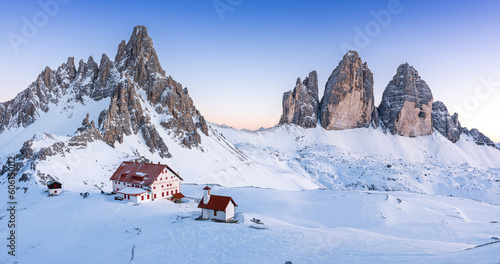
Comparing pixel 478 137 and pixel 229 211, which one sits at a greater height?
pixel 478 137

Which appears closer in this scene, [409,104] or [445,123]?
[409,104]

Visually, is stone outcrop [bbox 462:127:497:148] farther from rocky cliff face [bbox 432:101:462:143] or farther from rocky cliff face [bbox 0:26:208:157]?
rocky cliff face [bbox 0:26:208:157]

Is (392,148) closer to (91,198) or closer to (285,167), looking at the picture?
(285,167)

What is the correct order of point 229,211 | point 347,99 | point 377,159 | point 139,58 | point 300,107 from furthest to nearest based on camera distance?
point 300,107 → point 347,99 → point 377,159 → point 139,58 → point 229,211

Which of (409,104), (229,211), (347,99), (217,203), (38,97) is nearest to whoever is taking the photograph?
(217,203)

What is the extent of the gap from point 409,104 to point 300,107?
75749 mm

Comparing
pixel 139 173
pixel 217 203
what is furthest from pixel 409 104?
pixel 139 173

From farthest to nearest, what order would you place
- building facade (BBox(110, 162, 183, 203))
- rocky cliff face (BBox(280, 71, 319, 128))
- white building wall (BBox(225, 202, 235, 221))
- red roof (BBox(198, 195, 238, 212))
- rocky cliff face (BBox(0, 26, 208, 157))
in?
rocky cliff face (BBox(280, 71, 319, 128)) < rocky cliff face (BBox(0, 26, 208, 157)) < building facade (BBox(110, 162, 183, 203)) < white building wall (BBox(225, 202, 235, 221)) < red roof (BBox(198, 195, 238, 212))

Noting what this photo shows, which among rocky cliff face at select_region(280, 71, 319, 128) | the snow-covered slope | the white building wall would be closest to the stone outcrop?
the snow-covered slope

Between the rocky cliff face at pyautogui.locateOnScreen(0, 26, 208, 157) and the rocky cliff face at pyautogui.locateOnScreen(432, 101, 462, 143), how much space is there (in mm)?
177922

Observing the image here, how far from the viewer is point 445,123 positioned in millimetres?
189375

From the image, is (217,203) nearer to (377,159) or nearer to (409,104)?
(377,159)

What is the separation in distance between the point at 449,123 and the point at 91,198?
229080mm

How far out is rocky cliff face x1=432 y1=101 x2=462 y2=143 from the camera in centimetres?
18615
